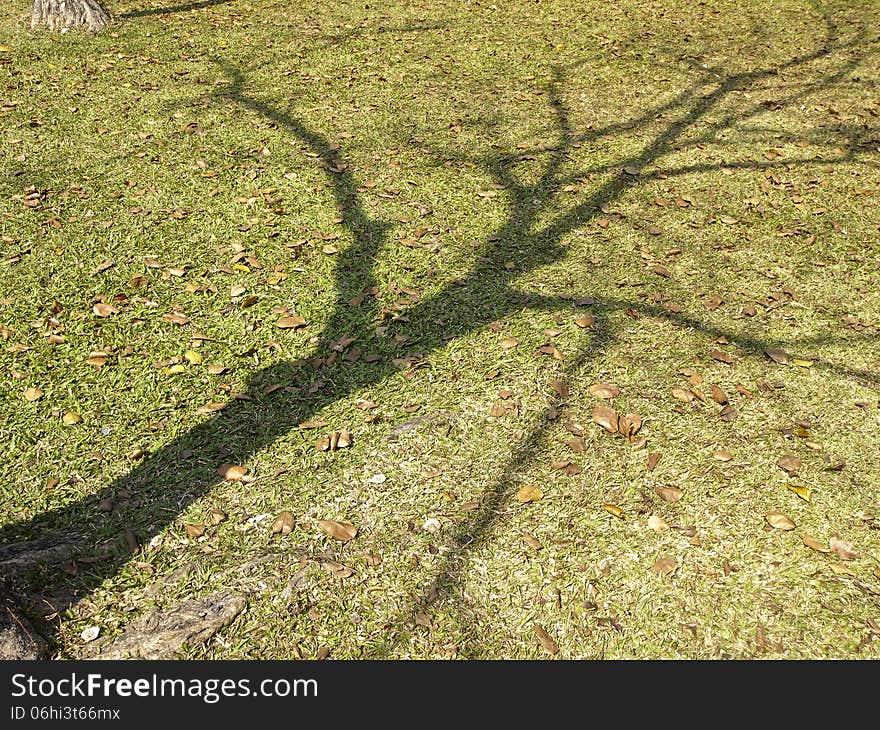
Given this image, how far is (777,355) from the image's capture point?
4.90 metres

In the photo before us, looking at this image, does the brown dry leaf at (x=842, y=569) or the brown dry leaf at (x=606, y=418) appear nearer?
the brown dry leaf at (x=842, y=569)

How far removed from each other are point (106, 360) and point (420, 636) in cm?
268

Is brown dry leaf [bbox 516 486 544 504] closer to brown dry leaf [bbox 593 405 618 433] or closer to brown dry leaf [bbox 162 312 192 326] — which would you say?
brown dry leaf [bbox 593 405 618 433]

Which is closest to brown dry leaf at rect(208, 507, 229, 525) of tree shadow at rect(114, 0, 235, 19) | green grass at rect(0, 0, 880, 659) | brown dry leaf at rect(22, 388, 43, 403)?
green grass at rect(0, 0, 880, 659)

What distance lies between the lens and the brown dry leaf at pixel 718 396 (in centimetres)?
452

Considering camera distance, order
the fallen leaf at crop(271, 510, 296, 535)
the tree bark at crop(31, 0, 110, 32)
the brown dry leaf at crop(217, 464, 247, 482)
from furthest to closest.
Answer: the tree bark at crop(31, 0, 110, 32), the brown dry leaf at crop(217, 464, 247, 482), the fallen leaf at crop(271, 510, 296, 535)

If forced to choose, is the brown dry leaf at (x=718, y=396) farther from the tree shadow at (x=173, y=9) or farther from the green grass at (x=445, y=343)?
the tree shadow at (x=173, y=9)

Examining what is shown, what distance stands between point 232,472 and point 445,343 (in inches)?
62.6

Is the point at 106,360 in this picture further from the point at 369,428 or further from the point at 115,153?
the point at 115,153

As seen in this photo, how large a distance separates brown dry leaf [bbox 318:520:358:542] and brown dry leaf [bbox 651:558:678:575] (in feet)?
4.61

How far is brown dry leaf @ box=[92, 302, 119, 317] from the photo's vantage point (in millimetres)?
5148

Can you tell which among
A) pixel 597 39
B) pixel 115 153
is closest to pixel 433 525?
pixel 115 153

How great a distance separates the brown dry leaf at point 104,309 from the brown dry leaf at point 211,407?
3.91 ft

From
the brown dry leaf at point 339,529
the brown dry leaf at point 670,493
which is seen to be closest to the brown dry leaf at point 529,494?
the brown dry leaf at point 670,493
